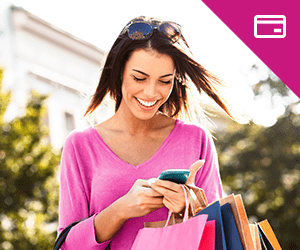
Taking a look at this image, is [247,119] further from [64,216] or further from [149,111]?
[64,216]

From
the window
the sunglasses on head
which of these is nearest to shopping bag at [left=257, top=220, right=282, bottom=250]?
the sunglasses on head

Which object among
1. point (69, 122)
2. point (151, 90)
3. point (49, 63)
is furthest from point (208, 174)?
point (49, 63)

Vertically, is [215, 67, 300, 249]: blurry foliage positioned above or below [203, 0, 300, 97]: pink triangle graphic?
below

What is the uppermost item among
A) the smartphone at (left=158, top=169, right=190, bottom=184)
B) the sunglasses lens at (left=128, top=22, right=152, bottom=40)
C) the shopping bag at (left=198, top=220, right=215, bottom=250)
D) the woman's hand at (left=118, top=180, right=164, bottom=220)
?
the sunglasses lens at (left=128, top=22, right=152, bottom=40)

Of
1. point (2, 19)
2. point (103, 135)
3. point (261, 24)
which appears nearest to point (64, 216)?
point (103, 135)

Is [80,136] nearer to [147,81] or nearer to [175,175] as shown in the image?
[147,81]

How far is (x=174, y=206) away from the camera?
6.07 ft

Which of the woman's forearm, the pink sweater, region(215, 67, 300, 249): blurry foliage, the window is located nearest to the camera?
the woman's forearm

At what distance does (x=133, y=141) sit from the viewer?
95.7 inches

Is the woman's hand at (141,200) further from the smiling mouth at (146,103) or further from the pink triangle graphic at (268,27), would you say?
the pink triangle graphic at (268,27)

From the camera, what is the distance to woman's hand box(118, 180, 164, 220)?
6.24 feet

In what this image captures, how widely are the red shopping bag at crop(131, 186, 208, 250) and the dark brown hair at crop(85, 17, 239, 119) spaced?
767mm

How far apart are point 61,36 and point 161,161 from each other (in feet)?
43.6

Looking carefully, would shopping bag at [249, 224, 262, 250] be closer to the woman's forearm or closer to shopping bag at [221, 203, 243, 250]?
shopping bag at [221, 203, 243, 250]
